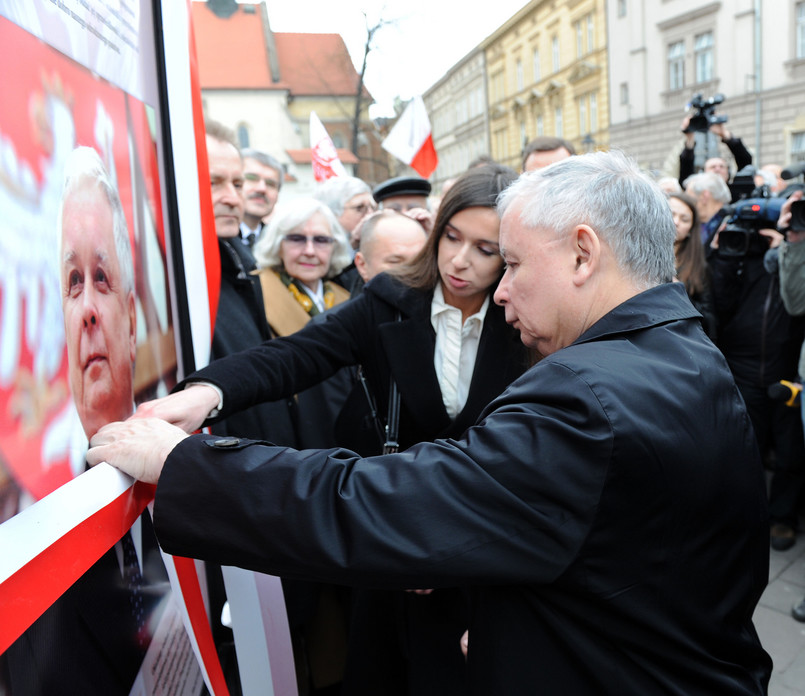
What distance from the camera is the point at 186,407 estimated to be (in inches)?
49.4

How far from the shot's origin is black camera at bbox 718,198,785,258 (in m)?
3.46

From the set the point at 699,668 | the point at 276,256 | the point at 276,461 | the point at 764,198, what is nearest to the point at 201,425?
the point at 276,461

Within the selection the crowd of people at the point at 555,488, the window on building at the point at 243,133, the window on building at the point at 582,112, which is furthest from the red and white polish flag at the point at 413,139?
the window on building at the point at 243,133

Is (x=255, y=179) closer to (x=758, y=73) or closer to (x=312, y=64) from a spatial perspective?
(x=758, y=73)

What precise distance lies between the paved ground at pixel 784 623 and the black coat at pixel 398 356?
72.9 inches

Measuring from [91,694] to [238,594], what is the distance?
1.21 ft

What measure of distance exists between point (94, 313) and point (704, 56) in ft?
77.8

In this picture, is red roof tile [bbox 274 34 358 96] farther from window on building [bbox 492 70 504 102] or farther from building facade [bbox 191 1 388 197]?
window on building [bbox 492 70 504 102]

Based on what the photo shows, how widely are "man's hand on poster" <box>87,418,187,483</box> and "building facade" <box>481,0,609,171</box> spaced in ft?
74.3

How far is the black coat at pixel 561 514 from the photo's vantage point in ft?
3.01

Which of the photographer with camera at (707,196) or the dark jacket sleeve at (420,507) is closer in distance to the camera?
the dark jacket sleeve at (420,507)

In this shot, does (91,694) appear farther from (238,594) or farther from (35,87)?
(35,87)

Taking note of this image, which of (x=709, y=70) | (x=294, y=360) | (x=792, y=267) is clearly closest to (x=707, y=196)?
(x=792, y=267)

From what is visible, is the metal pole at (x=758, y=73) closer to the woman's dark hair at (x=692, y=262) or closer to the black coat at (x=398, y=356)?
the woman's dark hair at (x=692, y=262)
